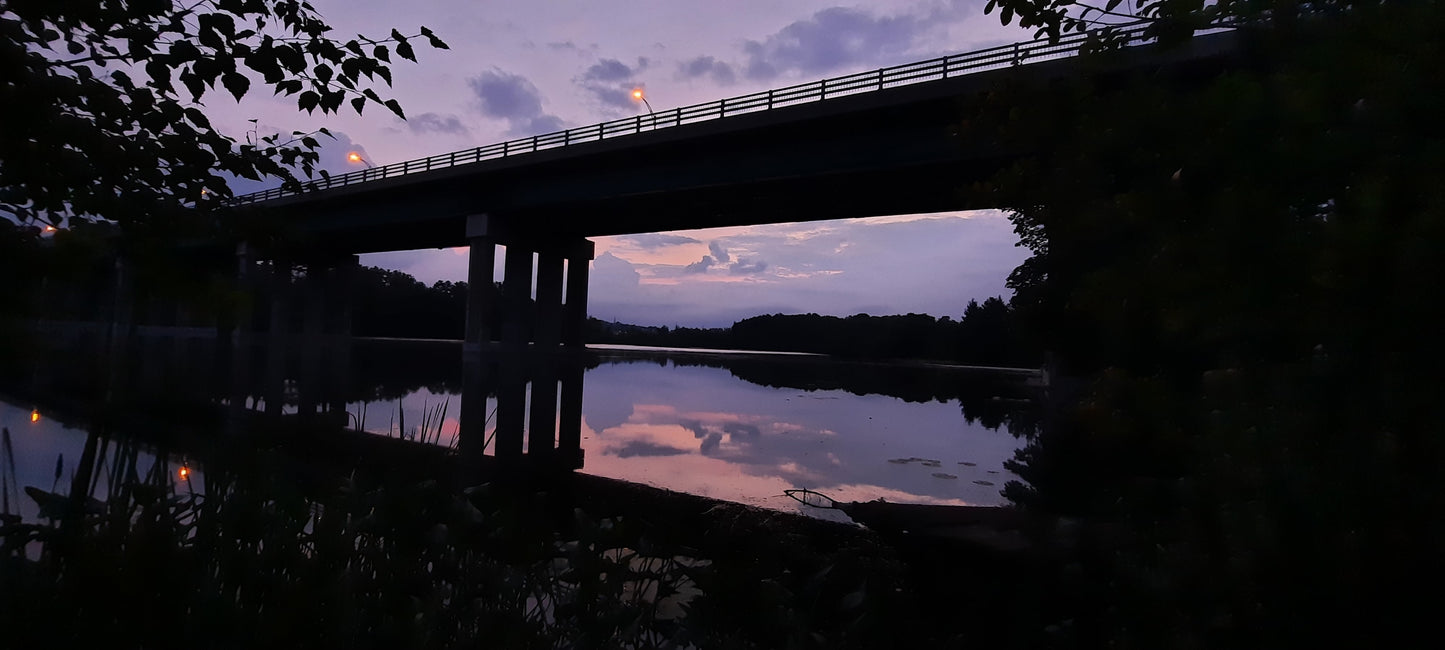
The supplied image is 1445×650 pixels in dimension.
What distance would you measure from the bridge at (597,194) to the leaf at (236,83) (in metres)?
1.17

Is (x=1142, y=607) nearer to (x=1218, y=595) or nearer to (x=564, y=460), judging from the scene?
(x=1218, y=595)

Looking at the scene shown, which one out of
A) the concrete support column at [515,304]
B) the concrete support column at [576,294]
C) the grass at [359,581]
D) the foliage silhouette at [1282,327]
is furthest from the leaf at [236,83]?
the concrete support column at [576,294]

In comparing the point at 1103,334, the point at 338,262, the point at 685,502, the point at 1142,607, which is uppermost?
the point at 338,262

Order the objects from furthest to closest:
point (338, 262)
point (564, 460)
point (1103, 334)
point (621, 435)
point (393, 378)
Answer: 1. point (338, 262)
2. point (393, 378)
3. point (621, 435)
4. point (564, 460)
5. point (1103, 334)

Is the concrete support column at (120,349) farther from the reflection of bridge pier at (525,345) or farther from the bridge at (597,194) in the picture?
→ the reflection of bridge pier at (525,345)

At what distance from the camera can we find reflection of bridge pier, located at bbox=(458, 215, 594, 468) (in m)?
15.3

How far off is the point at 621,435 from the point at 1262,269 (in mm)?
14714

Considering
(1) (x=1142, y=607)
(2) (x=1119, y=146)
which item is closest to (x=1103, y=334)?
(2) (x=1119, y=146)

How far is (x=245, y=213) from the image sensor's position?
12.7 feet

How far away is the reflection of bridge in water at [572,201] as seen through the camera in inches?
502

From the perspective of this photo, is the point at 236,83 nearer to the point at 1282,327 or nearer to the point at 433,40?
the point at 433,40

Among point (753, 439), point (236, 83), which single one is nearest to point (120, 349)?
point (236, 83)

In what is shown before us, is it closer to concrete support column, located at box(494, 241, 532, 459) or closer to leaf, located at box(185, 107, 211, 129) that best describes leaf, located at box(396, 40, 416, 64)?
leaf, located at box(185, 107, 211, 129)

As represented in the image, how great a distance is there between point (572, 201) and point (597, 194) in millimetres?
2197
